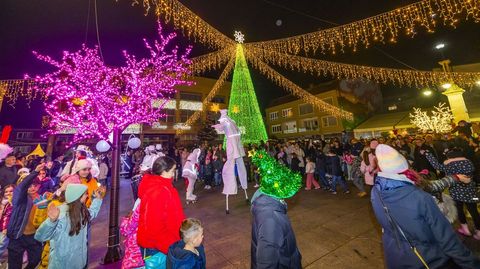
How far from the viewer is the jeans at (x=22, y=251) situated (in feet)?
10.2

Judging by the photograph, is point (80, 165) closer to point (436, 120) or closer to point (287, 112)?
point (436, 120)

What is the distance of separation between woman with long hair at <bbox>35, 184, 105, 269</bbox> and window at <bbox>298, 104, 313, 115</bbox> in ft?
115

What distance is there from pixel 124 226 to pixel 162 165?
103 centimetres

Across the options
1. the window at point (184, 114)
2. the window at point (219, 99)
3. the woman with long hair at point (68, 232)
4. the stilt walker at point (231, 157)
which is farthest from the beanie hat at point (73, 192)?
the window at point (219, 99)

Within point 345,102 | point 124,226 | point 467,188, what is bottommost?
point 467,188

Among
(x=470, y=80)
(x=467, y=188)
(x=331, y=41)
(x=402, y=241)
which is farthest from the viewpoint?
(x=470, y=80)

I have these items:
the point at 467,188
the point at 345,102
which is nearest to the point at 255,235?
the point at 467,188

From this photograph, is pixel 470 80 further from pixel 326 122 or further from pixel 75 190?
pixel 75 190

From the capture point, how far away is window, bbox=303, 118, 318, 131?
1315 inches

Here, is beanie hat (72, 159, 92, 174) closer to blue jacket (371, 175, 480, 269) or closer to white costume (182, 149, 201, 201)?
white costume (182, 149, 201, 201)

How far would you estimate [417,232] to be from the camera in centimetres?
175

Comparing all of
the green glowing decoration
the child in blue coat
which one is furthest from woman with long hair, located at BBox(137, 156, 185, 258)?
the green glowing decoration

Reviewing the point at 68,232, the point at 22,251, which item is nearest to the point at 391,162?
the point at 68,232

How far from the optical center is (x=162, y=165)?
7.97 ft
